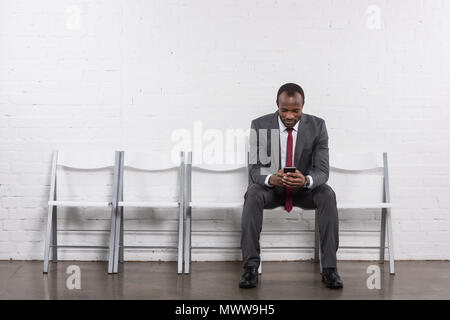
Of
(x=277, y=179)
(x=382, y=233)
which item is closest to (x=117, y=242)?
(x=277, y=179)

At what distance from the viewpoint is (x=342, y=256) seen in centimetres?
355

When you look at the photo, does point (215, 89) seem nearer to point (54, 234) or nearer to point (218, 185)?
point (218, 185)

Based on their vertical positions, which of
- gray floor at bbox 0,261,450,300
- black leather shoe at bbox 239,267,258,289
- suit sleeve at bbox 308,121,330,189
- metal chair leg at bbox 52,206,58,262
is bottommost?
gray floor at bbox 0,261,450,300

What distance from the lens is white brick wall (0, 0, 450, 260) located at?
11.3ft

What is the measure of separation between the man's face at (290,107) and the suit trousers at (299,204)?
17.2 inches

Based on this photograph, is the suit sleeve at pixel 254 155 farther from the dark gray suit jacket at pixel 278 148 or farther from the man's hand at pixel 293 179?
the man's hand at pixel 293 179

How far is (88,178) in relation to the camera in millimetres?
3486

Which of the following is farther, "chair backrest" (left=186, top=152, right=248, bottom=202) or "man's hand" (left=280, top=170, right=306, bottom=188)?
"chair backrest" (left=186, top=152, right=248, bottom=202)

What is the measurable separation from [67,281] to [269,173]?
4.58 ft

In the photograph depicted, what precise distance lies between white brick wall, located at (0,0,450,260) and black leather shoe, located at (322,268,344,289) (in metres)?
0.75

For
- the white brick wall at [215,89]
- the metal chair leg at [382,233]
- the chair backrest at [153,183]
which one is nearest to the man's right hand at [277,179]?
the white brick wall at [215,89]

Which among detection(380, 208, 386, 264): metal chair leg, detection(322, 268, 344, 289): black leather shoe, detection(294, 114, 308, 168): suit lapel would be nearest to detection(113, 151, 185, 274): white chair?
detection(294, 114, 308, 168): suit lapel

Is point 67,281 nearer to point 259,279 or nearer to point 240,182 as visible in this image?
point 259,279

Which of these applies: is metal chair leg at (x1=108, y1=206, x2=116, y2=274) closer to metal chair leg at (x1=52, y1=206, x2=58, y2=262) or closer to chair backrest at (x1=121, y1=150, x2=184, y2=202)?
chair backrest at (x1=121, y1=150, x2=184, y2=202)
